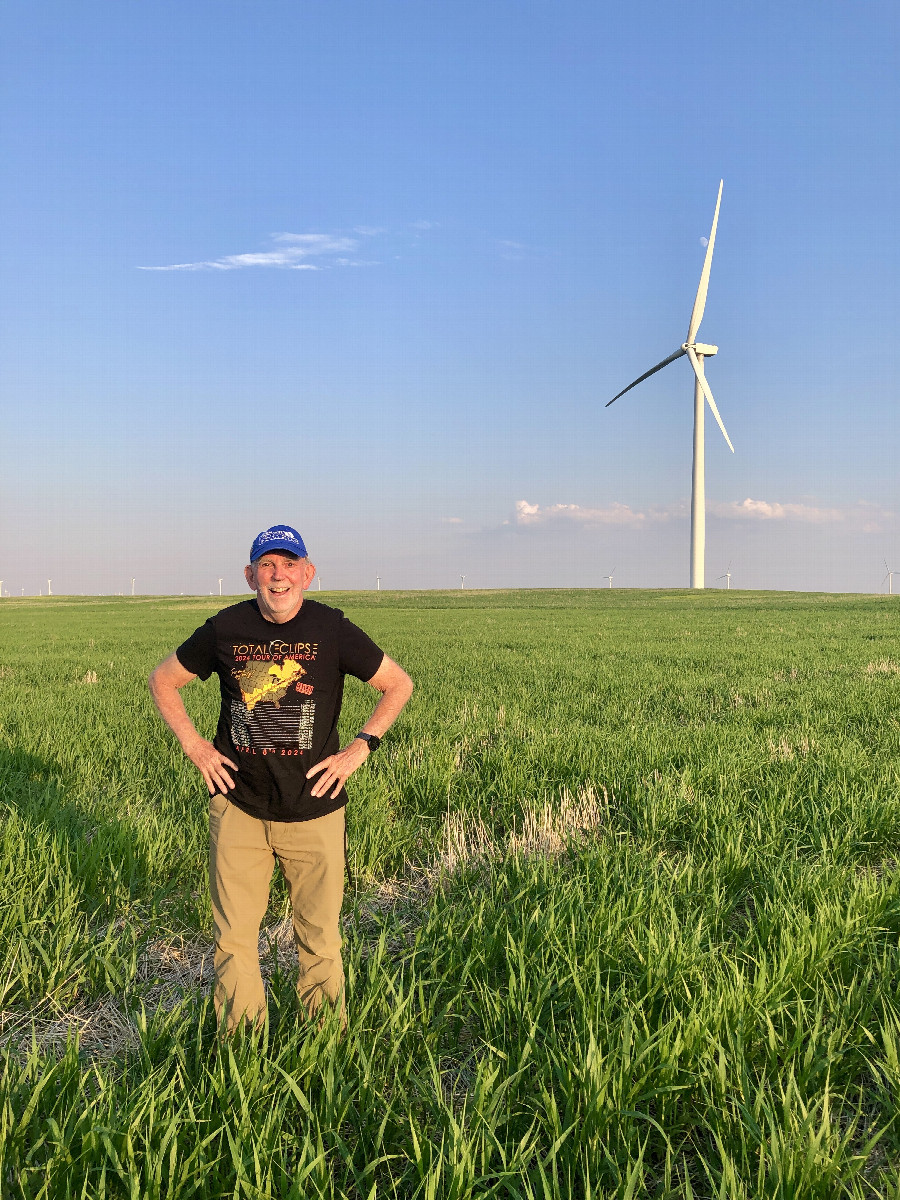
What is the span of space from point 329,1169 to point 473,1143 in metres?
0.49

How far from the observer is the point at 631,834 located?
6.29 m

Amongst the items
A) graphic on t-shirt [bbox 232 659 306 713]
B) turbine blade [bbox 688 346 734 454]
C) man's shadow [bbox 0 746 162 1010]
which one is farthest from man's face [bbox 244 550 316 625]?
turbine blade [bbox 688 346 734 454]

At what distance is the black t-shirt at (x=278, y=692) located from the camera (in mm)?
3717

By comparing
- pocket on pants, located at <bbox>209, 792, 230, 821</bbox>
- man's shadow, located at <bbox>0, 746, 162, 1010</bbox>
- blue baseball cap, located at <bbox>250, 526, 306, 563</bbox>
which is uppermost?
blue baseball cap, located at <bbox>250, 526, 306, 563</bbox>

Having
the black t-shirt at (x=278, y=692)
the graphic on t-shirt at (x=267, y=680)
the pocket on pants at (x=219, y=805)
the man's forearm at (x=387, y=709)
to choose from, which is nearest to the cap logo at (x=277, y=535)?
the black t-shirt at (x=278, y=692)

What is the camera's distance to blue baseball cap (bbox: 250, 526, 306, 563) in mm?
3760

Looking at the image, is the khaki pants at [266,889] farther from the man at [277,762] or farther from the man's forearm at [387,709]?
the man's forearm at [387,709]

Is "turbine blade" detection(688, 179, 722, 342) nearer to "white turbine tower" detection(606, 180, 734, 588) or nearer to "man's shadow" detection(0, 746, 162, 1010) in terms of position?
"white turbine tower" detection(606, 180, 734, 588)

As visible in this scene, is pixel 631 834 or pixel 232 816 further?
pixel 631 834

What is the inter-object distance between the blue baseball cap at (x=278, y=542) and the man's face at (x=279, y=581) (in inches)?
1.4

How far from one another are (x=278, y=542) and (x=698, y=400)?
72.7 metres

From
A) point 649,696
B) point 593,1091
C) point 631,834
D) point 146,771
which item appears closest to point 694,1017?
point 593,1091

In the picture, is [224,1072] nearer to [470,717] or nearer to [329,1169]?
[329,1169]

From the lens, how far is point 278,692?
3752 millimetres
